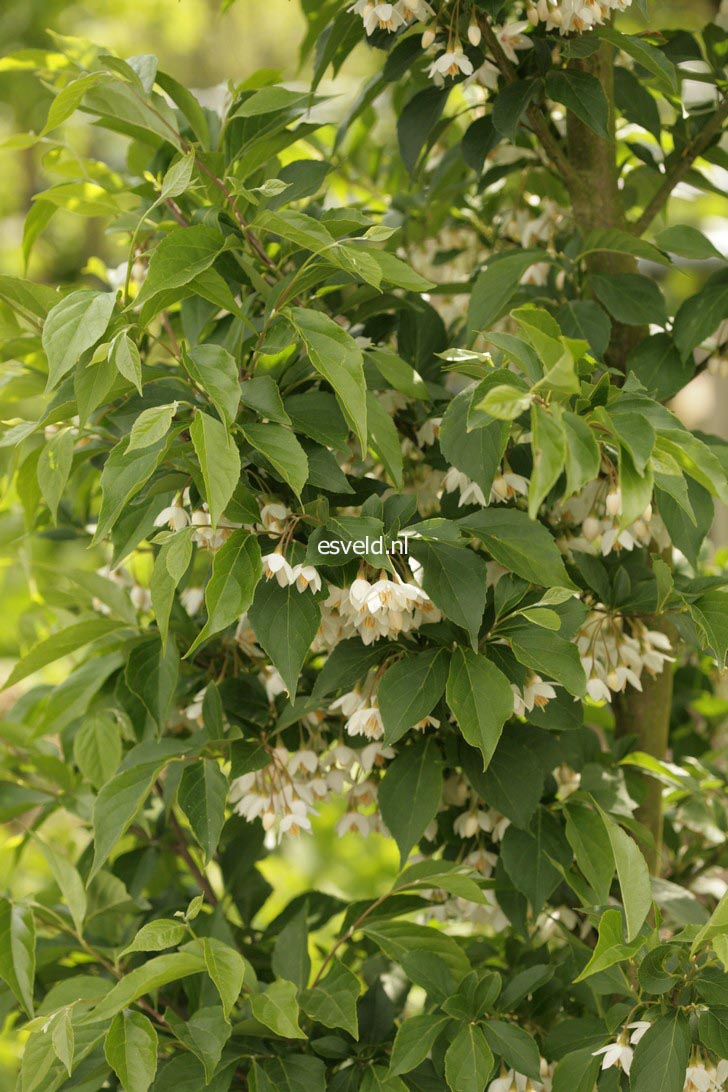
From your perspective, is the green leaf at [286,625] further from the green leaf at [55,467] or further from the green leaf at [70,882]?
the green leaf at [70,882]

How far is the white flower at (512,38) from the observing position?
2.23 ft

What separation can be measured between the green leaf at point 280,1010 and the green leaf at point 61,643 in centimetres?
25

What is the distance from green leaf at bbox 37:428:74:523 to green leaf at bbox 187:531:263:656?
0.35 feet

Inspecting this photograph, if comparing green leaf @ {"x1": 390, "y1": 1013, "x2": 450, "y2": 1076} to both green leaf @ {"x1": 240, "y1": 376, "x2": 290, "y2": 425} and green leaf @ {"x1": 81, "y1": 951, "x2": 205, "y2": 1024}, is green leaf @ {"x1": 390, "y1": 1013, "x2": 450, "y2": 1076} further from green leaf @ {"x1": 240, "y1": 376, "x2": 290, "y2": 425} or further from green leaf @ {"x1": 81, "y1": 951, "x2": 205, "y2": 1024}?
green leaf @ {"x1": 240, "y1": 376, "x2": 290, "y2": 425}

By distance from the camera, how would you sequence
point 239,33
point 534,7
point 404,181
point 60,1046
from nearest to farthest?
point 60,1046 → point 534,7 → point 404,181 → point 239,33

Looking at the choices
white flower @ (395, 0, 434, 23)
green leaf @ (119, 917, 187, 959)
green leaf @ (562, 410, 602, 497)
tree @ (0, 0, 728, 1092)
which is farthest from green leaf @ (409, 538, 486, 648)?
white flower @ (395, 0, 434, 23)

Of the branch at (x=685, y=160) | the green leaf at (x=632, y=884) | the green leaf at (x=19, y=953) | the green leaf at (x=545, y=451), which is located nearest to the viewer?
the green leaf at (x=545, y=451)

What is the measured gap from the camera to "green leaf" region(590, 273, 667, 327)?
69 centimetres

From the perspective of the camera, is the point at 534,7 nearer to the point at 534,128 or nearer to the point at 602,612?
the point at 534,128

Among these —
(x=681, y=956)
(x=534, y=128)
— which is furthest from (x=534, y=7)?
(x=681, y=956)

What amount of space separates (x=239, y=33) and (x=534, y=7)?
5.15 m

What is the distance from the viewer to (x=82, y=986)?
653 millimetres

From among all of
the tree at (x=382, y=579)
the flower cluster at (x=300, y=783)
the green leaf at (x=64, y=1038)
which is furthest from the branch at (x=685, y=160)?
the green leaf at (x=64, y=1038)

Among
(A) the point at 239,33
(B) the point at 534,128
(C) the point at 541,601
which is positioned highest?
(B) the point at 534,128
